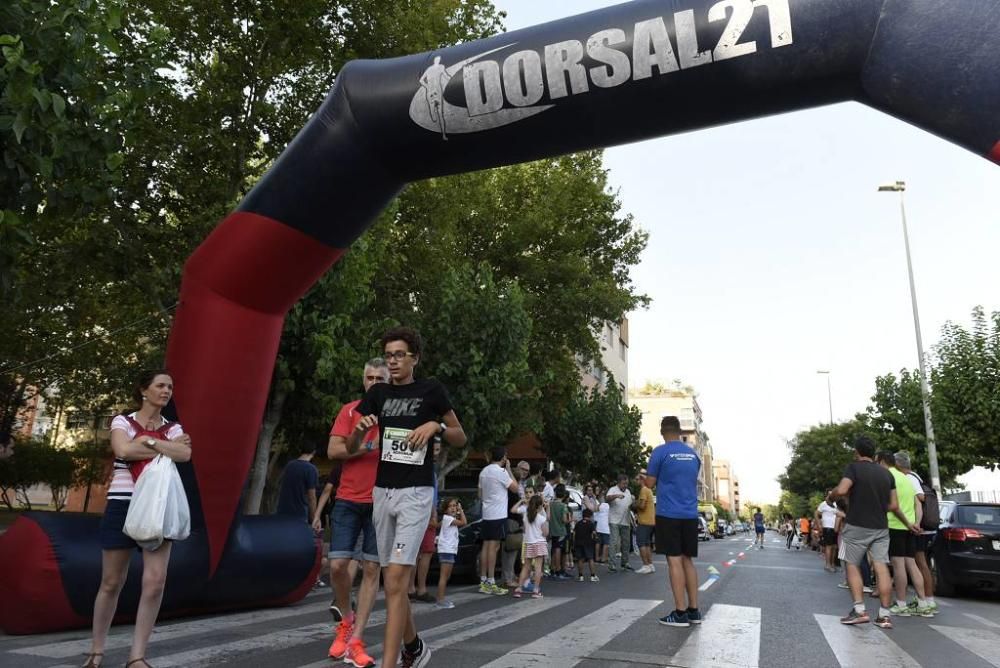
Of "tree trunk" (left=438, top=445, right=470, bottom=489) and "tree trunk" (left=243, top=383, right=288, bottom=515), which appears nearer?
"tree trunk" (left=243, top=383, right=288, bottom=515)

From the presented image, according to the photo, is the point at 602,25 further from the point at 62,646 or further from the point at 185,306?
the point at 62,646

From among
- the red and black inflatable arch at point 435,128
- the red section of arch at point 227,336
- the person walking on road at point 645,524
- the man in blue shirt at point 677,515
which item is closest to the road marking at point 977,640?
the man in blue shirt at point 677,515

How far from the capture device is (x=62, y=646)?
491 cm

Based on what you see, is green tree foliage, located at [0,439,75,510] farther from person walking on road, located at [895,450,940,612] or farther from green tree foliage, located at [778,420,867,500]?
green tree foliage, located at [778,420,867,500]

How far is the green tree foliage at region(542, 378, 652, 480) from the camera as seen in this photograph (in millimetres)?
26422

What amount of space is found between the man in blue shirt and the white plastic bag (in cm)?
391

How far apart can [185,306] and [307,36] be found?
8.71 metres

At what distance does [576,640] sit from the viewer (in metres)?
→ 5.59

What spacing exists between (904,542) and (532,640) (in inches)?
183

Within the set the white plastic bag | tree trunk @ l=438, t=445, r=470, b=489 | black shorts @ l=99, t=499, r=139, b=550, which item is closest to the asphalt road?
black shorts @ l=99, t=499, r=139, b=550

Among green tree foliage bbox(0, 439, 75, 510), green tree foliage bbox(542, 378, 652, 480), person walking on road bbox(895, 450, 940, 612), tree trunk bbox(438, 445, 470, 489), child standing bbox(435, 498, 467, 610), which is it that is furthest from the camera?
green tree foliage bbox(0, 439, 75, 510)

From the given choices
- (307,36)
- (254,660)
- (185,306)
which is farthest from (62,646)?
(307,36)

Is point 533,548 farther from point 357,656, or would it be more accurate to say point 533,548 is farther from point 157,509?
point 157,509

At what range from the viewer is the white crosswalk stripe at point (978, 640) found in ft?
18.3
